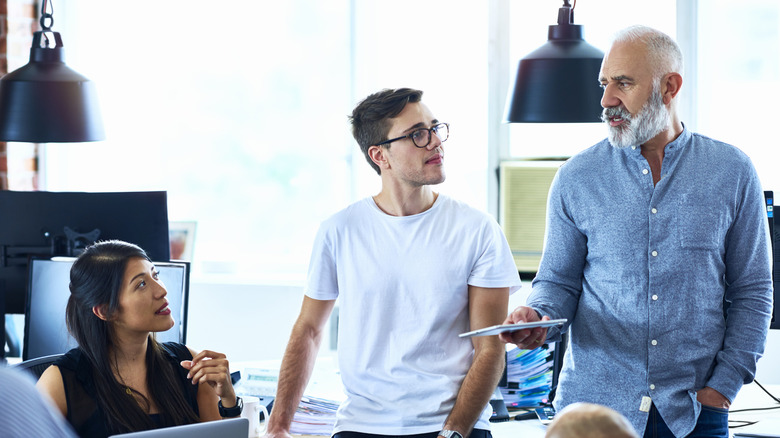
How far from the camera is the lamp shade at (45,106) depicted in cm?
248

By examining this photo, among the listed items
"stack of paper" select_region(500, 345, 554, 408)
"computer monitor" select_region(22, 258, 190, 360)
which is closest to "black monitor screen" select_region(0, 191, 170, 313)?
"computer monitor" select_region(22, 258, 190, 360)

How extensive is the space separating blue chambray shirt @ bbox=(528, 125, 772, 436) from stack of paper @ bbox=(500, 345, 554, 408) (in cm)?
54

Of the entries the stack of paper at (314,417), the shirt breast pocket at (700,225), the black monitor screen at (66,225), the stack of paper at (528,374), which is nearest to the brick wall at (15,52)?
A: the black monitor screen at (66,225)

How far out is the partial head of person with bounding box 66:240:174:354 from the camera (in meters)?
2.08

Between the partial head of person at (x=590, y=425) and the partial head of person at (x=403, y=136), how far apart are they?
130cm

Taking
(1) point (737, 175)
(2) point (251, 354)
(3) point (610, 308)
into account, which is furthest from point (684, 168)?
(2) point (251, 354)

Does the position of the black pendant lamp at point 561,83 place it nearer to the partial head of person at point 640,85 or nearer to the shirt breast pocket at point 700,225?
the partial head of person at point 640,85

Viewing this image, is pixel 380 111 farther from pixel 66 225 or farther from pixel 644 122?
pixel 66 225

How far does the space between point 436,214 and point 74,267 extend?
0.94m

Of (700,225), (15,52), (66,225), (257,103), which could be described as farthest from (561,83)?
(15,52)

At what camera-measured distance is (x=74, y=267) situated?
213cm

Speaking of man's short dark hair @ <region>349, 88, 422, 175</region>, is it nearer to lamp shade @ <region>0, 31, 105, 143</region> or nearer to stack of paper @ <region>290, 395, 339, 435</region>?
stack of paper @ <region>290, 395, 339, 435</region>

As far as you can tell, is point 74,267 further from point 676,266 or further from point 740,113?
point 740,113

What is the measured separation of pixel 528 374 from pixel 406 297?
62 centimetres
